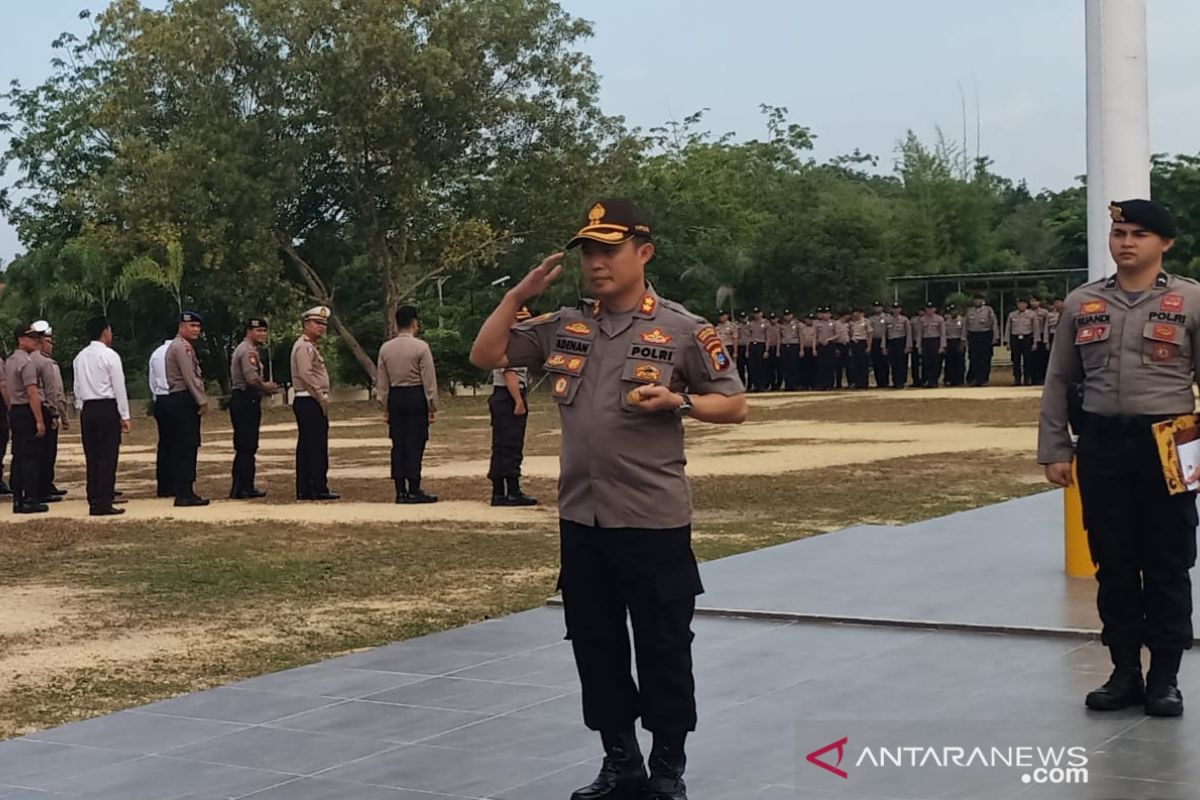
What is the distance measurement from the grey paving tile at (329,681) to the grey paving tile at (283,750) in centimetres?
68

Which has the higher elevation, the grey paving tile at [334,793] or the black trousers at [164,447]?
the black trousers at [164,447]

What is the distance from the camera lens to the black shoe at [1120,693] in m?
5.78

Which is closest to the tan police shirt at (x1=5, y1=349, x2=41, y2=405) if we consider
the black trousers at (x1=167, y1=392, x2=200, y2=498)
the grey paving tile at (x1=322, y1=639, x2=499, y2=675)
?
the black trousers at (x1=167, y1=392, x2=200, y2=498)

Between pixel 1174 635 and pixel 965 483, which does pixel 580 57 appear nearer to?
pixel 965 483

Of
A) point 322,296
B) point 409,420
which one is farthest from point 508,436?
point 322,296

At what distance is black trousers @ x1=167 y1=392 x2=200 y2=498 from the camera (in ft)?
51.3

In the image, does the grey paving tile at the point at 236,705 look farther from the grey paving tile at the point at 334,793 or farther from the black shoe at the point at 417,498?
the black shoe at the point at 417,498

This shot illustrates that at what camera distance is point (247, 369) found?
16125 millimetres

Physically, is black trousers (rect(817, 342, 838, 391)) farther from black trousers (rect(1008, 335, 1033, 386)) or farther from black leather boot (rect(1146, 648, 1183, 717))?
black leather boot (rect(1146, 648, 1183, 717))

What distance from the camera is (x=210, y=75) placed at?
36.6 meters

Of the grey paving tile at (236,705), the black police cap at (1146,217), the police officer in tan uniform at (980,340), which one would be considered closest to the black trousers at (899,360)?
the police officer in tan uniform at (980,340)

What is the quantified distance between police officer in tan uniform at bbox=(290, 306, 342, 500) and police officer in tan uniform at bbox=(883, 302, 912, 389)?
22.6m

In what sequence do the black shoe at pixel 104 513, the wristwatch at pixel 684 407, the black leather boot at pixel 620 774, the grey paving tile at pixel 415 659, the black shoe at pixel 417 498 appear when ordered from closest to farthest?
the wristwatch at pixel 684 407, the black leather boot at pixel 620 774, the grey paving tile at pixel 415 659, the black shoe at pixel 104 513, the black shoe at pixel 417 498

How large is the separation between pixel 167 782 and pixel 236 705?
1165 millimetres
